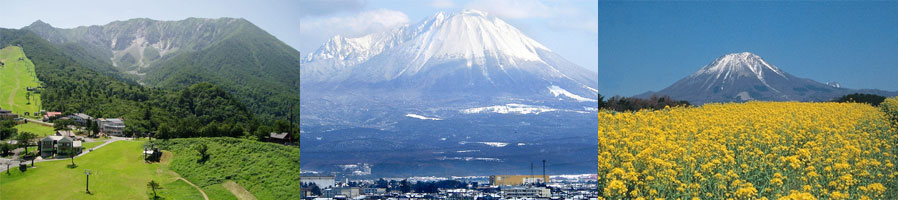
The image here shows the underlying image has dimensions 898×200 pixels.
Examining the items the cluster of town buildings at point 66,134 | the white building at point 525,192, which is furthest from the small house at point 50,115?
the white building at point 525,192

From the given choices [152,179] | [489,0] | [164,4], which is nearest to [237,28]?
[164,4]

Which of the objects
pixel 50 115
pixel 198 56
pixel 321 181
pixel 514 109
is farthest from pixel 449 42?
pixel 198 56

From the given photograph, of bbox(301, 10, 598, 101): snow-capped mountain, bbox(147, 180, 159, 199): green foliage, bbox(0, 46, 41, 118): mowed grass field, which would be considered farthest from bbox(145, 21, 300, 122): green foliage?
bbox(301, 10, 598, 101): snow-capped mountain

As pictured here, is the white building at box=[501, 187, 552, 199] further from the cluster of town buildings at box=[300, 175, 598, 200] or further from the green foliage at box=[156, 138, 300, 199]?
the green foliage at box=[156, 138, 300, 199]

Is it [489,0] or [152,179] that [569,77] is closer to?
[489,0]

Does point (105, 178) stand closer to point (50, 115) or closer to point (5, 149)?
point (5, 149)

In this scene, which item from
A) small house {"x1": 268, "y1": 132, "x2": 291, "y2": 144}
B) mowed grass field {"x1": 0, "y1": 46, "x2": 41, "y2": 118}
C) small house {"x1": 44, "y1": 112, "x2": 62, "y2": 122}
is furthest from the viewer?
small house {"x1": 268, "y1": 132, "x2": 291, "y2": 144}

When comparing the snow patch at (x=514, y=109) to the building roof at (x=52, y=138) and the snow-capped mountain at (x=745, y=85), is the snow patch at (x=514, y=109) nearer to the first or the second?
the snow-capped mountain at (x=745, y=85)
